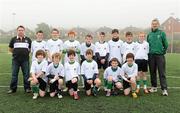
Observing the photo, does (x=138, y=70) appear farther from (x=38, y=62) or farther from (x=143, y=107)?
(x=38, y=62)

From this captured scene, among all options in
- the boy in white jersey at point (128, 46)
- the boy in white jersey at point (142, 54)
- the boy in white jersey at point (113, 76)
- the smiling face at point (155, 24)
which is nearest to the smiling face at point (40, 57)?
the boy in white jersey at point (113, 76)

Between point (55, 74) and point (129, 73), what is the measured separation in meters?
1.81

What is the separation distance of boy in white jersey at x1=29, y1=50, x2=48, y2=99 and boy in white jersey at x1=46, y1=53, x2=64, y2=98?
139mm

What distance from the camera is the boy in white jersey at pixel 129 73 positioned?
320 inches

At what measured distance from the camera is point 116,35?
884 centimetres

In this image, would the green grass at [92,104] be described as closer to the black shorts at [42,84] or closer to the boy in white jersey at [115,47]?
the black shorts at [42,84]

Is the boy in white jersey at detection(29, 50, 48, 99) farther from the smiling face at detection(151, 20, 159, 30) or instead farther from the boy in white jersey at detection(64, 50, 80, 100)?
the smiling face at detection(151, 20, 159, 30)

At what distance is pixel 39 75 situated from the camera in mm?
7770

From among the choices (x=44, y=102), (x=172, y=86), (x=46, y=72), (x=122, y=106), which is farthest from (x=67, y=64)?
(x=172, y=86)

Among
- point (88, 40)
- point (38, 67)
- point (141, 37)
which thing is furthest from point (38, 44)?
point (141, 37)

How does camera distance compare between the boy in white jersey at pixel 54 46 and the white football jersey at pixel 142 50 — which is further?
the boy in white jersey at pixel 54 46

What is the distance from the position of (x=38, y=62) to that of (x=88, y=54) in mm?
1209

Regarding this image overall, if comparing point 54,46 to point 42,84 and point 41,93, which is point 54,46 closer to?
point 42,84

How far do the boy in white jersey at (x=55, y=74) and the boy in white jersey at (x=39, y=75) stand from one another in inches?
5.5
